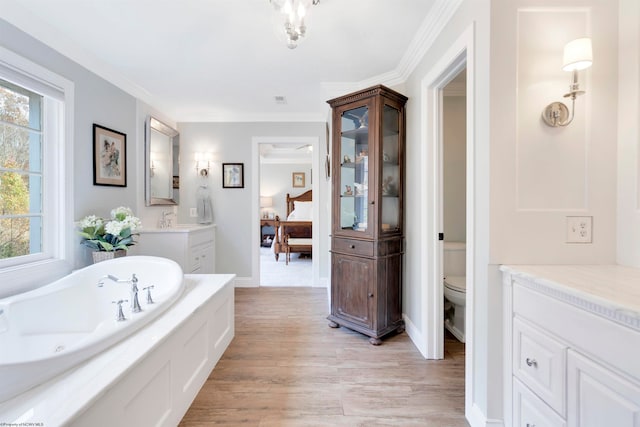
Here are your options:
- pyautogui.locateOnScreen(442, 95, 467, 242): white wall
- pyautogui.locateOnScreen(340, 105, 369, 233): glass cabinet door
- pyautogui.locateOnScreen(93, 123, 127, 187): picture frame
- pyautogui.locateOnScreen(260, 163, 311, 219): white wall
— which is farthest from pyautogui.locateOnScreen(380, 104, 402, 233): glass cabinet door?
pyautogui.locateOnScreen(260, 163, 311, 219): white wall

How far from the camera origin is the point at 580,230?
4.20 ft

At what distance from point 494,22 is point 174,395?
7.89 ft

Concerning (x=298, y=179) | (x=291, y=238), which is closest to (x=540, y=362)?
(x=291, y=238)

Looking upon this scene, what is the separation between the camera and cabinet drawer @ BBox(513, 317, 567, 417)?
Result: 0.98 meters

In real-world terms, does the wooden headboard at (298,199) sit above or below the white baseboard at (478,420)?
above

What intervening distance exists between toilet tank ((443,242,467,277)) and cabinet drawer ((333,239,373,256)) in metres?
0.85

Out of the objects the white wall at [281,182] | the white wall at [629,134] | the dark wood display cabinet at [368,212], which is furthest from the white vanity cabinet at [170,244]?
the white wall at [281,182]

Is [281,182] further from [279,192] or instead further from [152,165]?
[152,165]

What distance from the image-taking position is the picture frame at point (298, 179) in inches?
297

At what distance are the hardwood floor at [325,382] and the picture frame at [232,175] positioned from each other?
79.3 inches

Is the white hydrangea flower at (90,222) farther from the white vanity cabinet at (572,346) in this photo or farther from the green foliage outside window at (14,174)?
the white vanity cabinet at (572,346)

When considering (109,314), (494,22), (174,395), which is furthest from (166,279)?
(494,22)

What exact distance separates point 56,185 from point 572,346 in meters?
3.27

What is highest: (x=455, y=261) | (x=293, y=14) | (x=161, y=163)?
(x=293, y=14)
